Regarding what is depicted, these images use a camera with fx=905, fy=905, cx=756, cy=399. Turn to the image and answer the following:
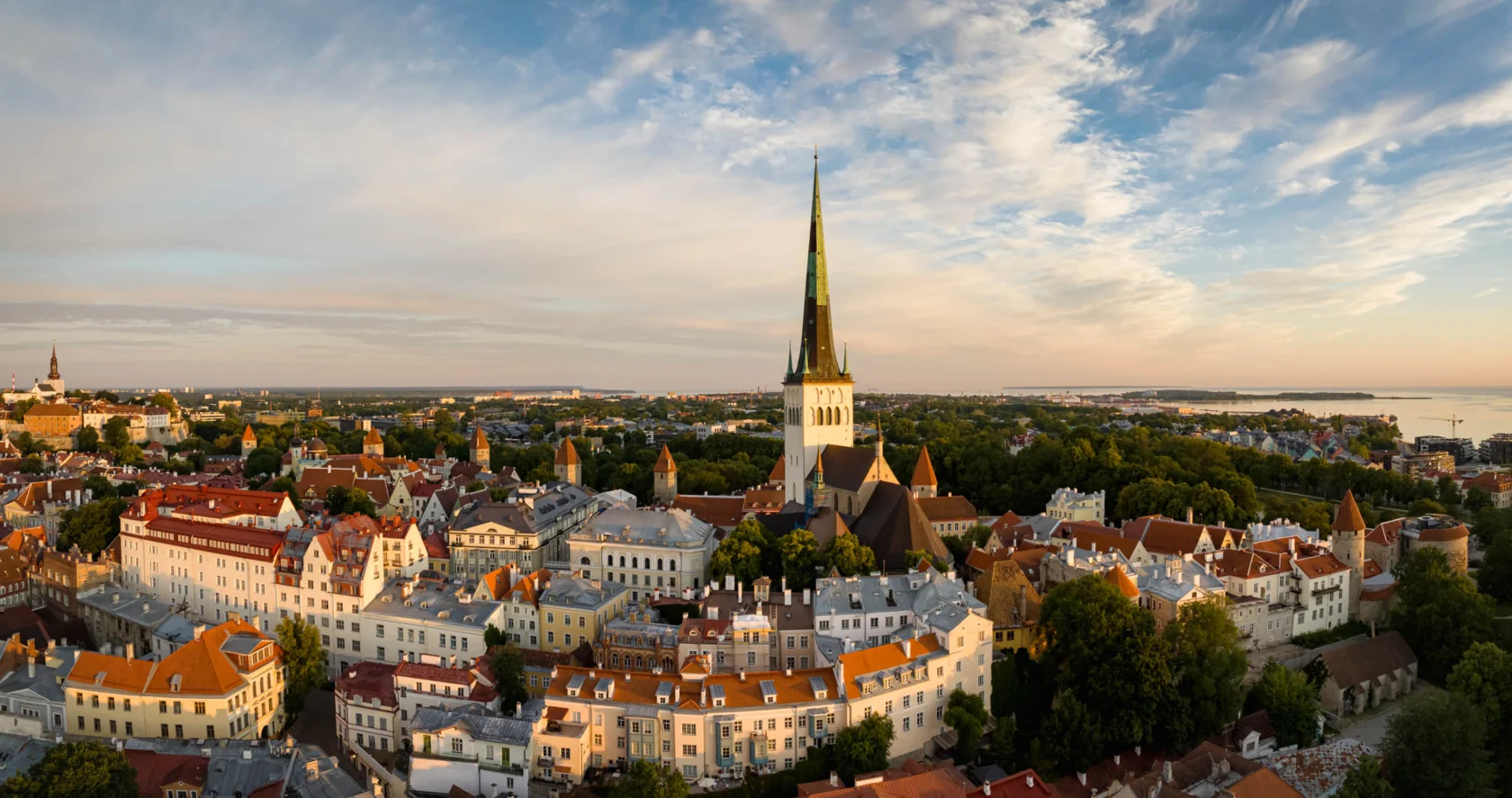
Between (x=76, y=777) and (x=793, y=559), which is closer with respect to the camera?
(x=76, y=777)

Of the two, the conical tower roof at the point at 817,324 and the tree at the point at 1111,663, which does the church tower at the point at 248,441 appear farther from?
the tree at the point at 1111,663

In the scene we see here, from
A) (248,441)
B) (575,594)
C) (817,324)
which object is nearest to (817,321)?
(817,324)

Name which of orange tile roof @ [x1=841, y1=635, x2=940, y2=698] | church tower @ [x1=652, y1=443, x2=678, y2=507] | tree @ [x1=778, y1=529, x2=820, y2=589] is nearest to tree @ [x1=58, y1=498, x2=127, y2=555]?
church tower @ [x1=652, y1=443, x2=678, y2=507]

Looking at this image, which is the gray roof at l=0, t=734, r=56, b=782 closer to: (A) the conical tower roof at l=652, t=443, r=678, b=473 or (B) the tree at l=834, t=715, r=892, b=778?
(B) the tree at l=834, t=715, r=892, b=778

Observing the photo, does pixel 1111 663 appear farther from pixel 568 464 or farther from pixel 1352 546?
pixel 568 464

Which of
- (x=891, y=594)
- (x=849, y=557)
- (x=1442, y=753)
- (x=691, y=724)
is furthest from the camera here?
(x=849, y=557)

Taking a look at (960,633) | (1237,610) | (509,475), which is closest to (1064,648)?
(960,633)

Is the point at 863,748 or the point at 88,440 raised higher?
the point at 88,440
